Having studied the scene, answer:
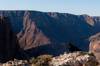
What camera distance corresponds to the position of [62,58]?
14.5 m

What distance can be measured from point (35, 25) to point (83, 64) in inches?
6791

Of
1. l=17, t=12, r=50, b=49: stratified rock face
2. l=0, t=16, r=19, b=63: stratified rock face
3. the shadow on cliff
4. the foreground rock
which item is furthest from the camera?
l=17, t=12, r=50, b=49: stratified rock face

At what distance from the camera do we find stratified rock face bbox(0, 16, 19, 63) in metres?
100

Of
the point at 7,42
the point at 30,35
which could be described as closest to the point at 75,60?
the point at 7,42

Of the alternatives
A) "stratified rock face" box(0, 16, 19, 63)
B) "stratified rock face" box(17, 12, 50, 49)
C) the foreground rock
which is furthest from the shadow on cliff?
the foreground rock

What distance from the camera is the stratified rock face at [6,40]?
328 ft

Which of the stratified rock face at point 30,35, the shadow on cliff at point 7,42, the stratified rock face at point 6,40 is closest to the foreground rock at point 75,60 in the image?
the shadow on cliff at point 7,42

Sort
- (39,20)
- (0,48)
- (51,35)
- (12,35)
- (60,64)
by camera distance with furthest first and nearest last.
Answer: (39,20), (51,35), (12,35), (0,48), (60,64)

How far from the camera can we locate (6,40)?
10462cm

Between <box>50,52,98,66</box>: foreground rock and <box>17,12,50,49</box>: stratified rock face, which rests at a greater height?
<box>50,52,98,66</box>: foreground rock

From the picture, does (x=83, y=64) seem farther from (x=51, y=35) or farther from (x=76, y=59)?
(x=51, y=35)

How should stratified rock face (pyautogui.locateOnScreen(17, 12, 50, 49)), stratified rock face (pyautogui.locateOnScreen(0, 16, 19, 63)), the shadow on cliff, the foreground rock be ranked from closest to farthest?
the foreground rock → the shadow on cliff → stratified rock face (pyautogui.locateOnScreen(0, 16, 19, 63)) → stratified rock face (pyautogui.locateOnScreen(17, 12, 50, 49))

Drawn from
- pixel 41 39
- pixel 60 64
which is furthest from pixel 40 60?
pixel 41 39

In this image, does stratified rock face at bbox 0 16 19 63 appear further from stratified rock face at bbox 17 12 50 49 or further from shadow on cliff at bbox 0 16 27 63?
stratified rock face at bbox 17 12 50 49
